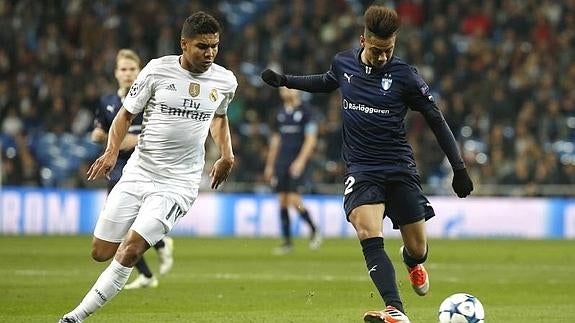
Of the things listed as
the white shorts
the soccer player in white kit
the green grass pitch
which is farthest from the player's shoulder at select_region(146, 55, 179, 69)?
the green grass pitch

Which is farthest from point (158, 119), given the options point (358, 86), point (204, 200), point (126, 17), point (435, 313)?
point (126, 17)

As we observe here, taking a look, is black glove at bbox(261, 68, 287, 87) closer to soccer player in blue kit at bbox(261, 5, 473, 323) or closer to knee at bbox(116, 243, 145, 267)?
soccer player in blue kit at bbox(261, 5, 473, 323)

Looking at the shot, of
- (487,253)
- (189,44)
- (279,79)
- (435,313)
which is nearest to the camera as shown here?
(189,44)

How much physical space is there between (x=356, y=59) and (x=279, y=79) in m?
0.64

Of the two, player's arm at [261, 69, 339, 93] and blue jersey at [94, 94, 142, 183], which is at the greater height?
player's arm at [261, 69, 339, 93]

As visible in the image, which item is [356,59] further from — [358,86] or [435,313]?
[435,313]

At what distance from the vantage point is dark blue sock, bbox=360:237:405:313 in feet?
27.5

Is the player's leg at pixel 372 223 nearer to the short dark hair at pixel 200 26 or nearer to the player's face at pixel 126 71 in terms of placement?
the short dark hair at pixel 200 26

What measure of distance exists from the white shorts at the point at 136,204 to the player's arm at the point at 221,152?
380 mm

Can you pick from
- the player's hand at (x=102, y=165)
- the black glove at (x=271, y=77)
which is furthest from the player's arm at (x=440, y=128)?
the player's hand at (x=102, y=165)

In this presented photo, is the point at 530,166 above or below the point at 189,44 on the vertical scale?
below

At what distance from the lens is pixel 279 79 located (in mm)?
9273

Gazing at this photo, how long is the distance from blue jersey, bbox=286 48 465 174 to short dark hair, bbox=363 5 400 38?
13.1 inches

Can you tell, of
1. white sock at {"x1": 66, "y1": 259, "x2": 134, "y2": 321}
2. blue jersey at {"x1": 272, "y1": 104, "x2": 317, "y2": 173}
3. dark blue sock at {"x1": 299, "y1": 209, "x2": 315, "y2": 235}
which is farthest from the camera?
blue jersey at {"x1": 272, "y1": 104, "x2": 317, "y2": 173}
